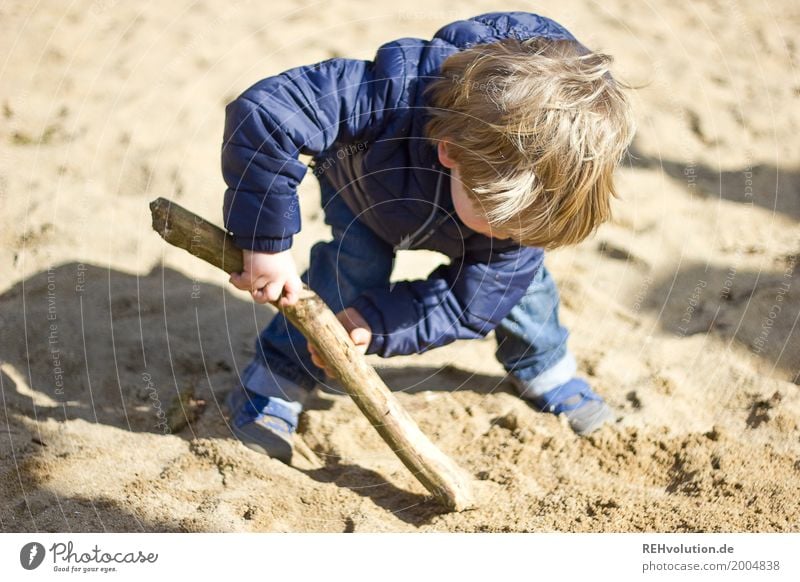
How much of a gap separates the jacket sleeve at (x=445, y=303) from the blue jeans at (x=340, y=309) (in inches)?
4.3

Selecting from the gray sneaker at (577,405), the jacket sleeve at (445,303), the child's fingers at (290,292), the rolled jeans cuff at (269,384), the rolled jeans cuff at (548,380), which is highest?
the child's fingers at (290,292)

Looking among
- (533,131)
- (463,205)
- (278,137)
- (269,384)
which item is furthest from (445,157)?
(269,384)

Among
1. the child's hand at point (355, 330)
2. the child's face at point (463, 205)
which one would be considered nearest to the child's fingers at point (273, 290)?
the child's hand at point (355, 330)

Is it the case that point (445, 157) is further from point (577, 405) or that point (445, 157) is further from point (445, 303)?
point (577, 405)

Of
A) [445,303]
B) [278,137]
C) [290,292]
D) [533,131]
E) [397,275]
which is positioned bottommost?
[397,275]

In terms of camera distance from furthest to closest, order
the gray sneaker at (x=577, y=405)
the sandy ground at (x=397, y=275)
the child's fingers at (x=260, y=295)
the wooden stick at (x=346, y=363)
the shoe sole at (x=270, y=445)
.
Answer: the gray sneaker at (x=577, y=405)
the shoe sole at (x=270, y=445)
the sandy ground at (x=397, y=275)
the child's fingers at (x=260, y=295)
the wooden stick at (x=346, y=363)

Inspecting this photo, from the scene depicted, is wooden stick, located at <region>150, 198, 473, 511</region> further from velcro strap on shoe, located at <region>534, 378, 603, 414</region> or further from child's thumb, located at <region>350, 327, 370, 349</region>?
velcro strap on shoe, located at <region>534, 378, 603, 414</region>

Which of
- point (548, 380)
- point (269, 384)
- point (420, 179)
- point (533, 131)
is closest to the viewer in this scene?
point (533, 131)

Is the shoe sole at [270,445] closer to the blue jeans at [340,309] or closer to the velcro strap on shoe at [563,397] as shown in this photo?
the blue jeans at [340,309]

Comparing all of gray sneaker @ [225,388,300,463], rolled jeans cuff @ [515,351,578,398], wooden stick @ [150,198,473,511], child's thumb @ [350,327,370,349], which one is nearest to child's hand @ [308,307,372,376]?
child's thumb @ [350,327,370,349]

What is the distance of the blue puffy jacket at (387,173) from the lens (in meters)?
1.61

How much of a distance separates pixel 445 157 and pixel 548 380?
0.66 meters

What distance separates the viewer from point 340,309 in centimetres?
202
